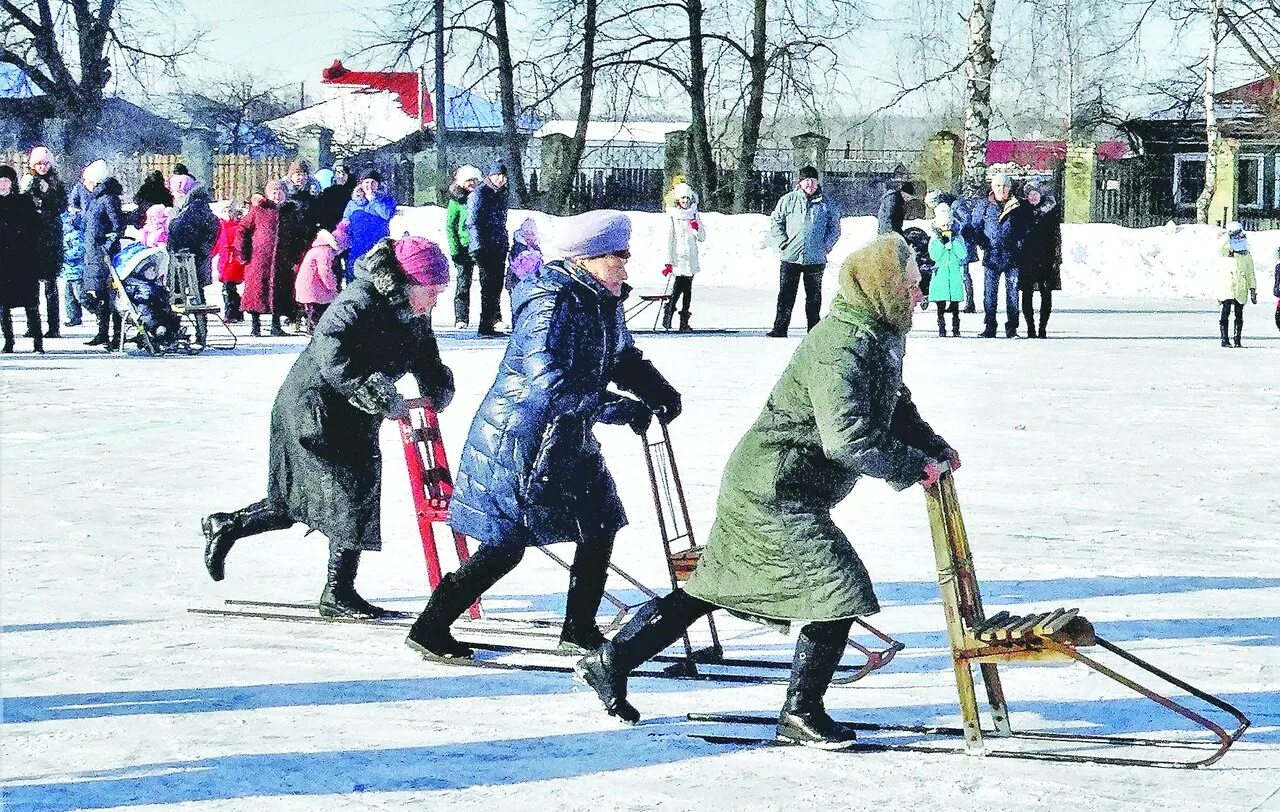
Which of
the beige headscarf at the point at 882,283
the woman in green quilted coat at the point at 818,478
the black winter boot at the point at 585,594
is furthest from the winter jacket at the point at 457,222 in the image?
the beige headscarf at the point at 882,283

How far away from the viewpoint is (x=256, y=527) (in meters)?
6.12

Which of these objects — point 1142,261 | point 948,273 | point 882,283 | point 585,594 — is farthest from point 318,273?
point 1142,261

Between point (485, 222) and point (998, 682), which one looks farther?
point (485, 222)

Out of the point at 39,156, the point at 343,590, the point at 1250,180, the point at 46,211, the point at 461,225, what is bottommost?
the point at 343,590

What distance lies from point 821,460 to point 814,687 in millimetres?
535

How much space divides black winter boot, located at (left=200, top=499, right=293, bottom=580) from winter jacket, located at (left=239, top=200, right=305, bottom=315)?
34.7 feet

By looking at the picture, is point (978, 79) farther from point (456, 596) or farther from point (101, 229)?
point (456, 596)

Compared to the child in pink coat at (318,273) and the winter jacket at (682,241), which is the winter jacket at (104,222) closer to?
the child in pink coat at (318,273)

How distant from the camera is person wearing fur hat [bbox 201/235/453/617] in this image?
18.5 ft

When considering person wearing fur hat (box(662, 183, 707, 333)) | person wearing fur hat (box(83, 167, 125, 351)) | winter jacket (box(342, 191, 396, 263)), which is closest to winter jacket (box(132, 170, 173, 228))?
person wearing fur hat (box(83, 167, 125, 351))

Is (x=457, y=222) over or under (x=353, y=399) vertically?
over

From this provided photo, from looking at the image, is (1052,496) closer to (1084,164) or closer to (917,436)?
(917,436)

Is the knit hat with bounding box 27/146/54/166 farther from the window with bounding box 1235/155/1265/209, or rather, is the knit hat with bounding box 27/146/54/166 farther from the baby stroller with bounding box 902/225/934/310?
the window with bounding box 1235/155/1265/209

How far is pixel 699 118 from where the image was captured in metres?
38.8
